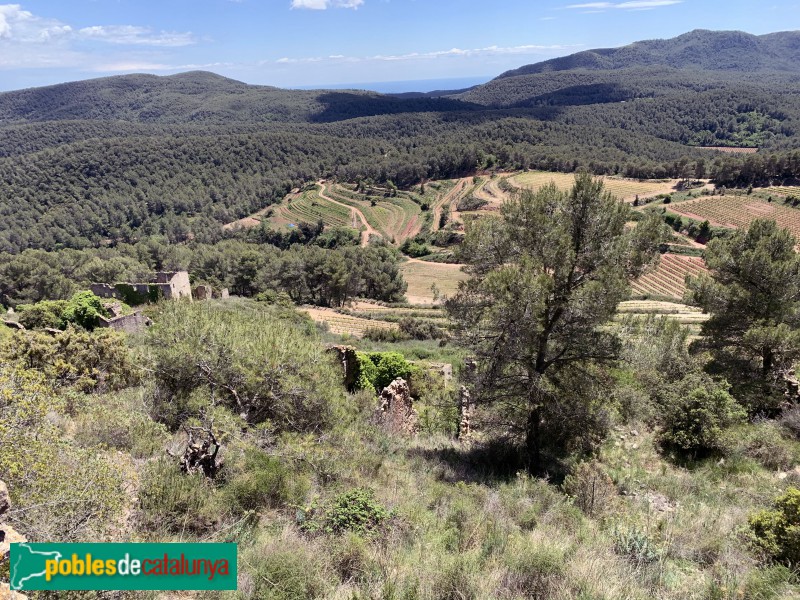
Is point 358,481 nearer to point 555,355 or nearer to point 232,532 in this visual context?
point 232,532

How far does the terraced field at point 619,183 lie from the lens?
9166 cm

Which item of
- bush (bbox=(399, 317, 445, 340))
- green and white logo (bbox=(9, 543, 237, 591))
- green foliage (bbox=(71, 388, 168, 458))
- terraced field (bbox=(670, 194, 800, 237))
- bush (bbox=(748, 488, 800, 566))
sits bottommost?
bush (bbox=(399, 317, 445, 340))

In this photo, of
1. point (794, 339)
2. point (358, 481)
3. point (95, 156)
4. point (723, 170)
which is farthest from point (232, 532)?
point (95, 156)

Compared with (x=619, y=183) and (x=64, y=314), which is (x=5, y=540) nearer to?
(x=64, y=314)

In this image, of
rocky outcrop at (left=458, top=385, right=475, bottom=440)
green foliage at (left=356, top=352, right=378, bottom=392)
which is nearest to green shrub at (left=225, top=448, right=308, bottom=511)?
rocky outcrop at (left=458, top=385, right=475, bottom=440)

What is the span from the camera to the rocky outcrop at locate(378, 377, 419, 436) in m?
12.0

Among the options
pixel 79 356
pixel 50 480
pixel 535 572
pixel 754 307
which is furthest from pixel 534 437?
pixel 79 356

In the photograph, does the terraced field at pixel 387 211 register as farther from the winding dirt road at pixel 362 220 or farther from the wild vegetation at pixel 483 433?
the wild vegetation at pixel 483 433

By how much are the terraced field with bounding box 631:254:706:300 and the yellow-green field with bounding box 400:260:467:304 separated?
23.4 metres

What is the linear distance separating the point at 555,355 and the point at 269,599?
7.46 metres

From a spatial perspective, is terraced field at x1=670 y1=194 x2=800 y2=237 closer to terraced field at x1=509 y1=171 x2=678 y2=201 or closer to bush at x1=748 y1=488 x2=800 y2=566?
terraced field at x1=509 y1=171 x2=678 y2=201

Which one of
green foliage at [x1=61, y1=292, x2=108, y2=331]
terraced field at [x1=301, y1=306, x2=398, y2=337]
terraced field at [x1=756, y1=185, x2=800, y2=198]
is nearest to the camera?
green foliage at [x1=61, y1=292, x2=108, y2=331]

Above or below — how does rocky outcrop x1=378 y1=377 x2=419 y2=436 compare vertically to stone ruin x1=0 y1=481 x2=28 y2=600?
below

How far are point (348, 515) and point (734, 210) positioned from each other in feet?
307
